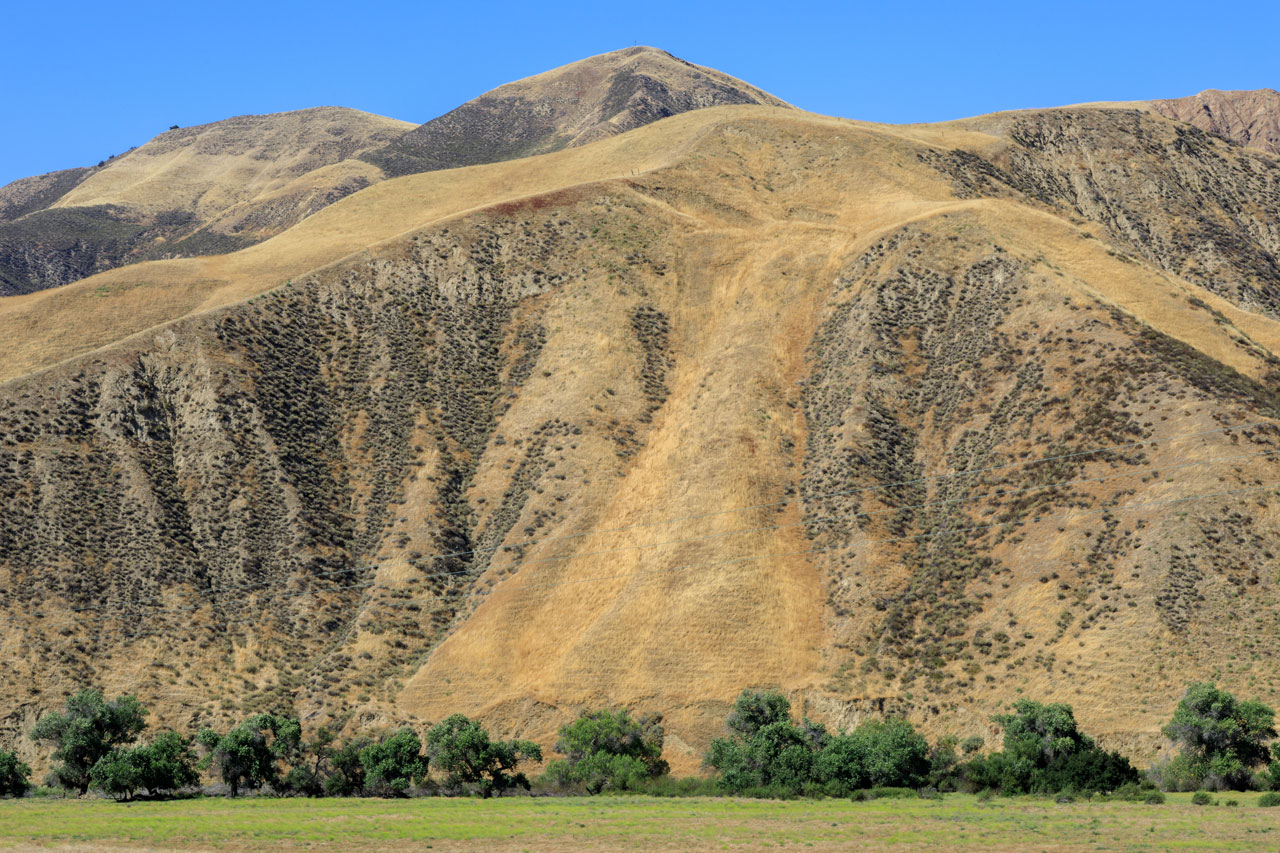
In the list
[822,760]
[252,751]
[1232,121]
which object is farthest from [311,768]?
[1232,121]

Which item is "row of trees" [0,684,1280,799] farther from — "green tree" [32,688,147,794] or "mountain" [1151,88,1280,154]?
"mountain" [1151,88,1280,154]

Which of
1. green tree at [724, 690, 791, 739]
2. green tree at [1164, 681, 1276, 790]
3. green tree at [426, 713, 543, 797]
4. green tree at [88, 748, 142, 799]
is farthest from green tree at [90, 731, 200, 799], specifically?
green tree at [1164, 681, 1276, 790]

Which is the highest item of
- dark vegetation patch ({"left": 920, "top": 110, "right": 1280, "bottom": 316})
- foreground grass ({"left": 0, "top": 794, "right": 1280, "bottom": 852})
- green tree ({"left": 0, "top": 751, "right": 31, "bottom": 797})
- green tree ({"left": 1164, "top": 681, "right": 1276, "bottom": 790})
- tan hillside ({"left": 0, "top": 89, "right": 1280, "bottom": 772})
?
dark vegetation patch ({"left": 920, "top": 110, "right": 1280, "bottom": 316})

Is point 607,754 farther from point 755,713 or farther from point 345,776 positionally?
point 345,776

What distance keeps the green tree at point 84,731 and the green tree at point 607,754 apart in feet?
64.7

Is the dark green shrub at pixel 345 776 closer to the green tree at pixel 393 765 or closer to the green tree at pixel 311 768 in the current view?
the green tree at pixel 311 768

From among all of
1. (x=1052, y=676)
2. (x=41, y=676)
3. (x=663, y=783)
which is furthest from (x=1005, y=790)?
(x=41, y=676)

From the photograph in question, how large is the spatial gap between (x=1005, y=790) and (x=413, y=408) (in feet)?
147

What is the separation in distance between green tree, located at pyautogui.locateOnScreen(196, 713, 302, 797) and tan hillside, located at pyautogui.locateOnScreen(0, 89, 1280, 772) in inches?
166

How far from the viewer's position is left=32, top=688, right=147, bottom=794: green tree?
187 ft

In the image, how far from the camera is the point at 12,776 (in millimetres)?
56656

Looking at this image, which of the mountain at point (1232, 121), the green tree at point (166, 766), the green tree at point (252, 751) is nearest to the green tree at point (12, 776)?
the green tree at point (166, 766)

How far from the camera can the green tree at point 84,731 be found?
2239 inches

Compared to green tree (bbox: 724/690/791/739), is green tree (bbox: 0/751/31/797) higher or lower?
lower
